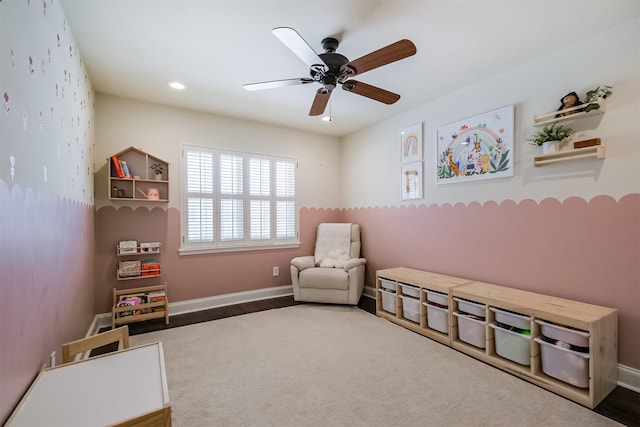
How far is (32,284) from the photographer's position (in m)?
1.35

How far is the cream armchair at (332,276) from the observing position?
12.6 feet

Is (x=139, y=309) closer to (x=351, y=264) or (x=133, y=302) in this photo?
(x=133, y=302)

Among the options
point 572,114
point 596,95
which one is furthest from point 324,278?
point 596,95

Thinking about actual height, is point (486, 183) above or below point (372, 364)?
above

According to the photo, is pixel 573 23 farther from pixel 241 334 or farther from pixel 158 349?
pixel 241 334

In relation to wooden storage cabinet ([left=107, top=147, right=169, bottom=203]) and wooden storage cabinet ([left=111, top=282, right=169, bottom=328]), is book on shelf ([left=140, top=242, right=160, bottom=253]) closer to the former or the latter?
wooden storage cabinet ([left=111, top=282, right=169, bottom=328])

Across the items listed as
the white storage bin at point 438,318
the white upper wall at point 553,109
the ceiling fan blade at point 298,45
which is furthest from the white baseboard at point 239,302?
the ceiling fan blade at point 298,45

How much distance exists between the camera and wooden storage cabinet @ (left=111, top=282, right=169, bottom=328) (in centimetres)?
306

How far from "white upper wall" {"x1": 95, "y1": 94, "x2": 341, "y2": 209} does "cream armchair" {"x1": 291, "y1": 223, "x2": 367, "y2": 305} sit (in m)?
0.98

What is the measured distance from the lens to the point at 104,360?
4.57ft

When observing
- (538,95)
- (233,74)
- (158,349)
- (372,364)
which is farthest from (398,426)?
(233,74)

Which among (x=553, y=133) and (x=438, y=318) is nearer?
(x=553, y=133)

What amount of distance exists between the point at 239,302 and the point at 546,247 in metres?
3.60

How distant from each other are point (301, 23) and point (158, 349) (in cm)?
225
